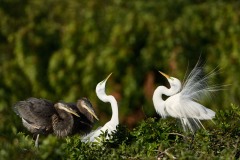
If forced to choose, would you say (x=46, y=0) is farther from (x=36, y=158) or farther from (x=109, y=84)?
(x=36, y=158)

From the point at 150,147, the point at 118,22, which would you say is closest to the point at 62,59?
the point at 118,22

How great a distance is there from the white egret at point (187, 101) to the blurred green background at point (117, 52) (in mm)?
2248

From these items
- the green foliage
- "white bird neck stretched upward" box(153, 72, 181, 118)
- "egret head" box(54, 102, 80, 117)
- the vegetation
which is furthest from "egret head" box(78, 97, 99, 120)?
the vegetation

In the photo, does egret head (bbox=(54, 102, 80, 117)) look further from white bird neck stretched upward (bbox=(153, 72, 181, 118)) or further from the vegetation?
the vegetation

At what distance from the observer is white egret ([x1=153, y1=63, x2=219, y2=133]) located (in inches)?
283

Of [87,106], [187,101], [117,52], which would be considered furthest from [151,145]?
[117,52]

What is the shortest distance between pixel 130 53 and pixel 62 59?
0.86 m

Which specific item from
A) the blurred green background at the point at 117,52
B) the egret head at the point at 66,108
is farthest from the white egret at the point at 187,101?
the blurred green background at the point at 117,52

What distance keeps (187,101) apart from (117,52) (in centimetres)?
280

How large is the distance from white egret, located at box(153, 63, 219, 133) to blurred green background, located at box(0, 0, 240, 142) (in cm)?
225

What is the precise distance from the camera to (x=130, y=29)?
32.9ft

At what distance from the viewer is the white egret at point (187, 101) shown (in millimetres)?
7180

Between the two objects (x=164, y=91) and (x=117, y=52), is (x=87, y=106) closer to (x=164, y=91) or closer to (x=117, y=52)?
(x=164, y=91)

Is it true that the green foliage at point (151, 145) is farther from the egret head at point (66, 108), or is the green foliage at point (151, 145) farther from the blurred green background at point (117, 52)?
the blurred green background at point (117, 52)
